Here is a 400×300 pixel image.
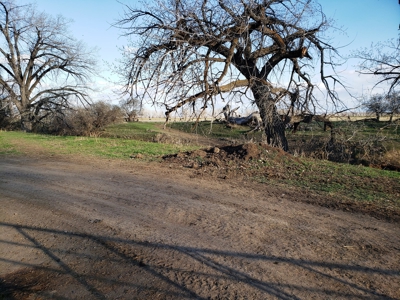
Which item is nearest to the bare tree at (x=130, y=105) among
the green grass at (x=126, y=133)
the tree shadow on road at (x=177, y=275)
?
the green grass at (x=126, y=133)

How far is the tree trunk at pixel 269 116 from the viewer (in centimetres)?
1274

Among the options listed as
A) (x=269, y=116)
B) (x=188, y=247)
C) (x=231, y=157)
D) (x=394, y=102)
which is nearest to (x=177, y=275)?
(x=188, y=247)

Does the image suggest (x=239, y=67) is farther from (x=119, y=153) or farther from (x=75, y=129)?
(x=75, y=129)

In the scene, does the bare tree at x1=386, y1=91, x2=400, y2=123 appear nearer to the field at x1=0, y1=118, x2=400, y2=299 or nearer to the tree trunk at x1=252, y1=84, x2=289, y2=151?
the tree trunk at x1=252, y1=84, x2=289, y2=151

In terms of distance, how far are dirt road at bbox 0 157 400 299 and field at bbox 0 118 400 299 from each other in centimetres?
2

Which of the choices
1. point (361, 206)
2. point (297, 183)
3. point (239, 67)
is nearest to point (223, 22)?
point (239, 67)

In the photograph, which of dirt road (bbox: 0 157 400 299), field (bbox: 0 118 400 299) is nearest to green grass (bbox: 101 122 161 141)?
field (bbox: 0 118 400 299)

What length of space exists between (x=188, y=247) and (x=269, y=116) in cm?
929

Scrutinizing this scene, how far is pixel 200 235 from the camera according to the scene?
16.7 ft

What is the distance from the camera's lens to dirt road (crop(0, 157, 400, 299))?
380 centimetres

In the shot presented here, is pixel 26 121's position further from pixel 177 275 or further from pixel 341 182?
pixel 177 275

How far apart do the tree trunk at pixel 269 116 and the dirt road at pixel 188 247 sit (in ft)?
18.4

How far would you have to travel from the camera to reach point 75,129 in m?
29.9

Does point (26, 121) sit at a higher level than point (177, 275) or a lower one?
higher
